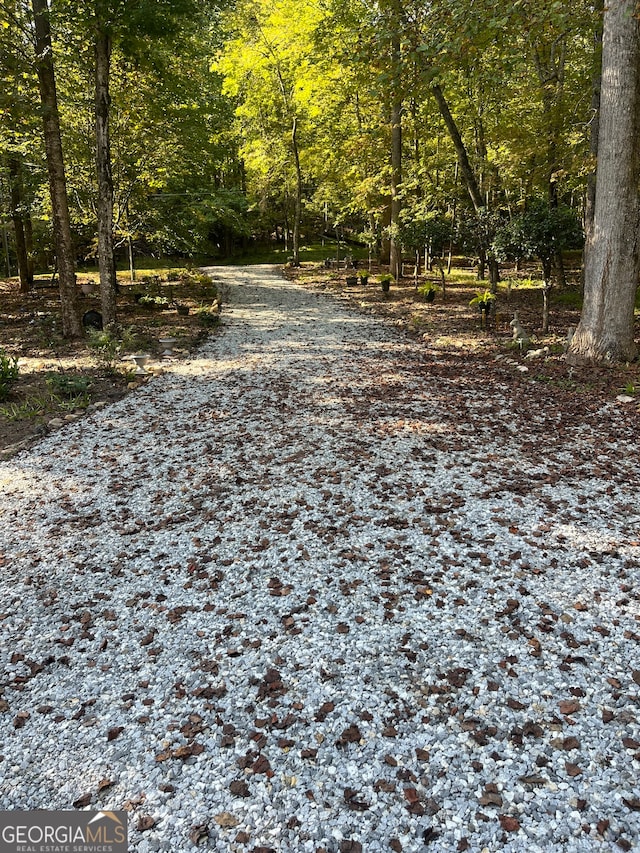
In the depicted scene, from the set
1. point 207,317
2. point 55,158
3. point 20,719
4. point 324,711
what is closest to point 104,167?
point 55,158

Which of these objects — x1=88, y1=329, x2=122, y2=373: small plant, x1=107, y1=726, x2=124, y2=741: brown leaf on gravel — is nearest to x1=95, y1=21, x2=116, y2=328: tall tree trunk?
x1=88, y1=329, x2=122, y2=373: small plant

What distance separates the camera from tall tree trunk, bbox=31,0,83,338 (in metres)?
9.14

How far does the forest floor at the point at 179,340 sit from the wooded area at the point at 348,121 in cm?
78

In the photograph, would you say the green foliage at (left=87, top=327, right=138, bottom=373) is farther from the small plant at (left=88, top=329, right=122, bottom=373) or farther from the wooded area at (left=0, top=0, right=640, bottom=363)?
the wooded area at (left=0, top=0, right=640, bottom=363)

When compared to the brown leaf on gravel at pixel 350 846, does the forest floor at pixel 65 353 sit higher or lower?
higher

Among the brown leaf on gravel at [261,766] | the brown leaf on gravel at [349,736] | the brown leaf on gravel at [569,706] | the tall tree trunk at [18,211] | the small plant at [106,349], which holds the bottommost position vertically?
the brown leaf on gravel at [261,766]

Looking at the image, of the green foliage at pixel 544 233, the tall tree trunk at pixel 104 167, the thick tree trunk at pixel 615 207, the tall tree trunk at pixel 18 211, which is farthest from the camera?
the tall tree trunk at pixel 18 211

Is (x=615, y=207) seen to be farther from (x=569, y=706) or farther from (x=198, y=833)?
(x=198, y=833)

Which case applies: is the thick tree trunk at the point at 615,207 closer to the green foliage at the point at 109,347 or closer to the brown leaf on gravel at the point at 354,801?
the brown leaf on gravel at the point at 354,801

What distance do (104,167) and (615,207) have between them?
8.50 m

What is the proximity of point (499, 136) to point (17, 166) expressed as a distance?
11844mm

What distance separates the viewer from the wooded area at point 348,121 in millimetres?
7273

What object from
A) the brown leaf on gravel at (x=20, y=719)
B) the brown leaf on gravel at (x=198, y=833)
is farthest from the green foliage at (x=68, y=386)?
the brown leaf on gravel at (x=198, y=833)

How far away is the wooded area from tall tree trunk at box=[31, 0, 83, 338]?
0.03 meters
